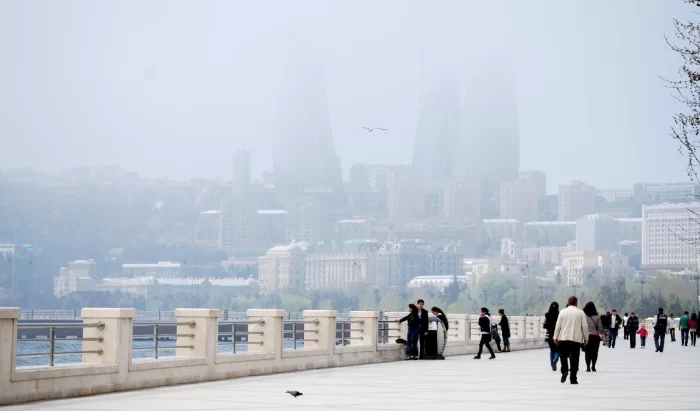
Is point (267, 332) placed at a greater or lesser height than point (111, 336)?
lesser

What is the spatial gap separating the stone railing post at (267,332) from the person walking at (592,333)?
7.39 m

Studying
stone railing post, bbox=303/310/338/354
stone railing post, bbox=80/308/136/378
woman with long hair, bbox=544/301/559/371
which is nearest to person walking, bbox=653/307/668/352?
woman with long hair, bbox=544/301/559/371

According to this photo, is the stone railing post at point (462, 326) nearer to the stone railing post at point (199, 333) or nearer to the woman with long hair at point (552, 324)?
the woman with long hair at point (552, 324)

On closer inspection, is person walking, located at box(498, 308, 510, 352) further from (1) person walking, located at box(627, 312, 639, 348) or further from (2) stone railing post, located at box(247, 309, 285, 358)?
(2) stone railing post, located at box(247, 309, 285, 358)

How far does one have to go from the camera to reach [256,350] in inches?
1071

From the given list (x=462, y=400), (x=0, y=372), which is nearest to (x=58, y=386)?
(x=0, y=372)

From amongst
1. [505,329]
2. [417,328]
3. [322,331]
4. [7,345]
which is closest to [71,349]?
[505,329]

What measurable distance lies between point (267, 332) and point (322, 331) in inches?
128

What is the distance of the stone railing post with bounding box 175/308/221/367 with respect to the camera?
78.1ft

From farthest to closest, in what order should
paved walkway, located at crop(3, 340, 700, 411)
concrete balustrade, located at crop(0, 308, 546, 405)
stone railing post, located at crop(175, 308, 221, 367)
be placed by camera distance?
stone railing post, located at crop(175, 308, 221, 367) < paved walkway, located at crop(3, 340, 700, 411) < concrete balustrade, located at crop(0, 308, 546, 405)

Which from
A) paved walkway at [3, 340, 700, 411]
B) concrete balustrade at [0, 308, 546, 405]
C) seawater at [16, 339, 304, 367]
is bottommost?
seawater at [16, 339, 304, 367]

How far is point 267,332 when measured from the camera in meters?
27.1

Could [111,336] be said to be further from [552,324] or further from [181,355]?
A: [552,324]

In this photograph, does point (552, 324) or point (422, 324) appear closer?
point (552, 324)
